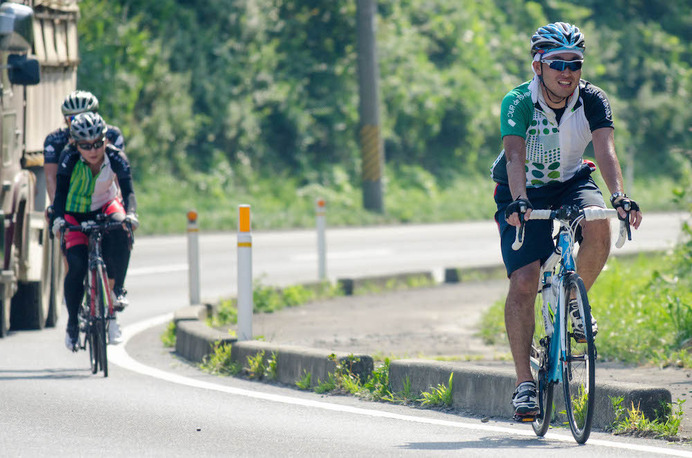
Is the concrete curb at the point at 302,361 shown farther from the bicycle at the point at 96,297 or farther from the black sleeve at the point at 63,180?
the black sleeve at the point at 63,180

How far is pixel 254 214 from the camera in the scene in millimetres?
25766

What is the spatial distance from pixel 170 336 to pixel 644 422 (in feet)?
17.6

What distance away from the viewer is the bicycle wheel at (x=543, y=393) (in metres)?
5.98

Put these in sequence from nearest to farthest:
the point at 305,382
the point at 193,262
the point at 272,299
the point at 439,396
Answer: the point at 439,396 → the point at 305,382 → the point at 193,262 → the point at 272,299

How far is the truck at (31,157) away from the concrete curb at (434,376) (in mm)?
1699

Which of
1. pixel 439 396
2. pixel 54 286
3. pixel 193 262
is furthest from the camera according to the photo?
pixel 193 262

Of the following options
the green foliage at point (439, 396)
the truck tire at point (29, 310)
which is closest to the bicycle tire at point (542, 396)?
the green foliage at point (439, 396)

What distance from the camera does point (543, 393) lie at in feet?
19.9

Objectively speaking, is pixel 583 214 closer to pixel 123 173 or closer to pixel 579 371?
pixel 579 371

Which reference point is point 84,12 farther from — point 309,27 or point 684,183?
point 684,183

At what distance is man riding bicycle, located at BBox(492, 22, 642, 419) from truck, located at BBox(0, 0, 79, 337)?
4136 millimetres

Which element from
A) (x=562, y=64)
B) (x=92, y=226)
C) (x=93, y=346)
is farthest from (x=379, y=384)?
(x=562, y=64)

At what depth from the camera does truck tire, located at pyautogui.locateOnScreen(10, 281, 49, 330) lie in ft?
37.4

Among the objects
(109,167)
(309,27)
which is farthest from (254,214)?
(109,167)
